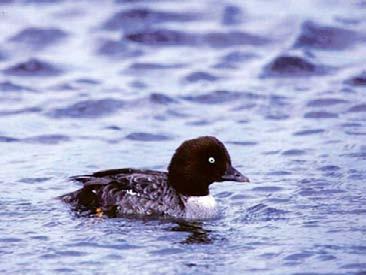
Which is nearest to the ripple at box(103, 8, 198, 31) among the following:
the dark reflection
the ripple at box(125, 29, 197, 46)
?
the ripple at box(125, 29, 197, 46)

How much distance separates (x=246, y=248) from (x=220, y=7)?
10.9m

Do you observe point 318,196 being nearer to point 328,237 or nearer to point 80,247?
point 328,237

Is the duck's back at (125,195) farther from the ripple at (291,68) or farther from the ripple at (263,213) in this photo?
the ripple at (291,68)

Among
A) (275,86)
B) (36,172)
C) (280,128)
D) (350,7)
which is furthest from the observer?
(350,7)

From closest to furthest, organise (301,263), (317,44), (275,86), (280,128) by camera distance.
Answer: (301,263) < (280,128) < (275,86) < (317,44)

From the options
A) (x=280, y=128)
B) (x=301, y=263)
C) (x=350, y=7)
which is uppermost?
(x=350, y=7)

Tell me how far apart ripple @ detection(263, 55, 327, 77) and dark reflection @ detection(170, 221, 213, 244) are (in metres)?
6.24

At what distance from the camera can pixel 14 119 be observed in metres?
18.9

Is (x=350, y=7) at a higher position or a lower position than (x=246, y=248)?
higher

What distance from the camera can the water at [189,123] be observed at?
13.6 meters

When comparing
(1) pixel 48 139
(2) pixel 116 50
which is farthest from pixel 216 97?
(2) pixel 116 50

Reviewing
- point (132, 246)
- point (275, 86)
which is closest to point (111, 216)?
point (132, 246)

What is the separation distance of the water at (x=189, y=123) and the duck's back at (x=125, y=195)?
266mm

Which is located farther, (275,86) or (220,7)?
(220,7)
